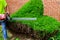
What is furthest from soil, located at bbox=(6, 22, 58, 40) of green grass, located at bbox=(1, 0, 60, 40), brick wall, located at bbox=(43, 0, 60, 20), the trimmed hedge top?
brick wall, located at bbox=(43, 0, 60, 20)

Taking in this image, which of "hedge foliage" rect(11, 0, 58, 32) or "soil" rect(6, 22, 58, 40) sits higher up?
"hedge foliage" rect(11, 0, 58, 32)

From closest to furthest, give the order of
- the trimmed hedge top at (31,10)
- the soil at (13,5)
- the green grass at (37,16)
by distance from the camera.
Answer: the green grass at (37,16) < the trimmed hedge top at (31,10) < the soil at (13,5)

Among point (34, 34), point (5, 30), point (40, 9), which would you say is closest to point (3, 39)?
point (5, 30)

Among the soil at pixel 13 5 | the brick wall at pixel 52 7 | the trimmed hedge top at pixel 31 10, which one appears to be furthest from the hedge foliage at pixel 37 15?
the soil at pixel 13 5

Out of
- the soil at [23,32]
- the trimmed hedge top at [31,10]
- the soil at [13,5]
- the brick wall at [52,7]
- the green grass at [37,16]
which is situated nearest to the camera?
the soil at [23,32]

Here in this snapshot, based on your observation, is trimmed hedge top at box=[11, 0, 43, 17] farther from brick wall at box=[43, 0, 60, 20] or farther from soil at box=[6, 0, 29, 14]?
soil at box=[6, 0, 29, 14]

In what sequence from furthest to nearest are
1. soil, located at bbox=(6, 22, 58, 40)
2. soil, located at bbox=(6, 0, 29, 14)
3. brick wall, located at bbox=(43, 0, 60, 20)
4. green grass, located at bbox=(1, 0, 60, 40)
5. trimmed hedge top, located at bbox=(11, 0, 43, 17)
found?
1. soil, located at bbox=(6, 0, 29, 14)
2. brick wall, located at bbox=(43, 0, 60, 20)
3. trimmed hedge top, located at bbox=(11, 0, 43, 17)
4. green grass, located at bbox=(1, 0, 60, 40)
5. soil, located at bbox=(6, 22, 58, 40)

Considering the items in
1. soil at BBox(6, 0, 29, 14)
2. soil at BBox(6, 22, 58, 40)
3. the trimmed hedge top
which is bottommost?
soil at BBox(6, 22, 58, 40)

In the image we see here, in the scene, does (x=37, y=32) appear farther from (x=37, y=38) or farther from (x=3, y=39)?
(x=3, y=39)

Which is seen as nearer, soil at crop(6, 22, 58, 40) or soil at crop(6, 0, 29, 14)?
soil at crop(6, 22, 58, 40)

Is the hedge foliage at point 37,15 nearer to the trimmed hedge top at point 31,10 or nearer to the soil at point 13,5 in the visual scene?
the trimmed hedge top at point 31,10

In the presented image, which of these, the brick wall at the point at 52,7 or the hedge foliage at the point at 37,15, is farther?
the brick wall at the point at 52,7

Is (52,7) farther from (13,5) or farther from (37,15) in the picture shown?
(37,15)

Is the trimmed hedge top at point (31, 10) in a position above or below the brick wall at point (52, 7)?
above
